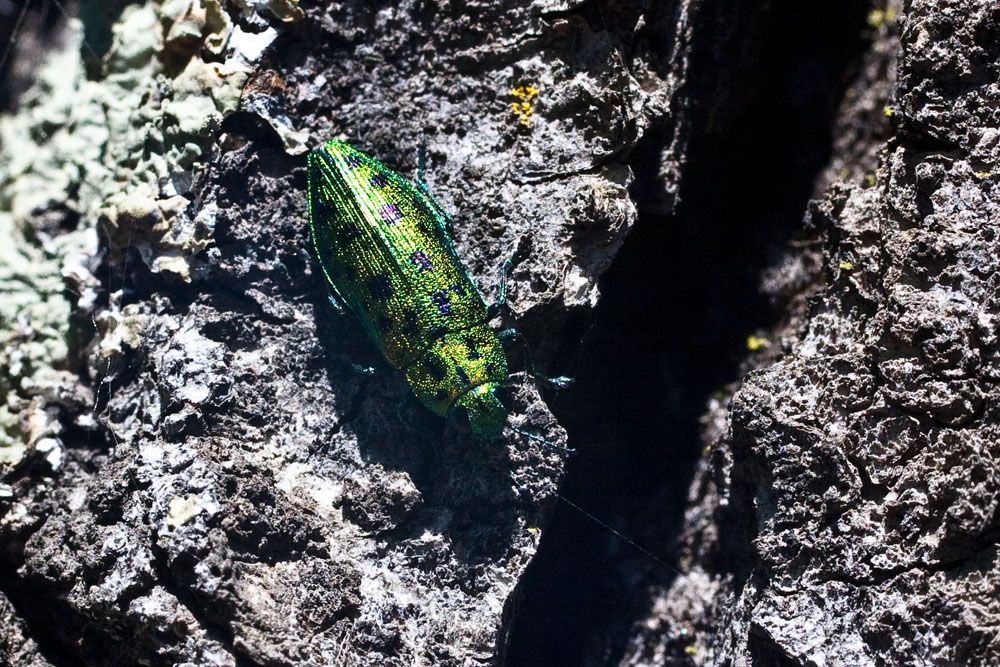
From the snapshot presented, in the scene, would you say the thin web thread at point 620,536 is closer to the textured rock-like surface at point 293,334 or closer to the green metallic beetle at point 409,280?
the textured rock-like surface at point 293,334

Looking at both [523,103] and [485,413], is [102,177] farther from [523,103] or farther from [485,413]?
[485,413]

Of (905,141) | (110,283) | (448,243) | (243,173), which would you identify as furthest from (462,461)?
(905,141)

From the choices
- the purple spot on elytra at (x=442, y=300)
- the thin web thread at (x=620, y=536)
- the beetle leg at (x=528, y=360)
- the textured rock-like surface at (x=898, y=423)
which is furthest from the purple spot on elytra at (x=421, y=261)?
the textured rock-like surface at (x=898, y=423)

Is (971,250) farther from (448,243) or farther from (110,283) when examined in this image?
(110,283)

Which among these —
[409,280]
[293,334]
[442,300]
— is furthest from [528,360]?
[293,334]

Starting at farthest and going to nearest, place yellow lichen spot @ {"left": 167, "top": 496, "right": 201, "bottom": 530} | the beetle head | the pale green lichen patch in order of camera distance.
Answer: the pale green lichen patch < the beetle head < yellow lichen spot @ {"left": 167, "top": 496, "right": 201, "bottom": 530}

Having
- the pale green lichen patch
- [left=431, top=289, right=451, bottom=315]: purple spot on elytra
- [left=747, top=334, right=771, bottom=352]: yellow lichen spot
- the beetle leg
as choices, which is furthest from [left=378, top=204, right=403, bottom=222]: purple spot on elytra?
[left=747, top=334, right=771, bottom=352]: yellow lichen spot

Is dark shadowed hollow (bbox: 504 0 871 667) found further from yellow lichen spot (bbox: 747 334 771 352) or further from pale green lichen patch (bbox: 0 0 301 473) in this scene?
pale green lichen patch (bbox: 0 0 301 473)
